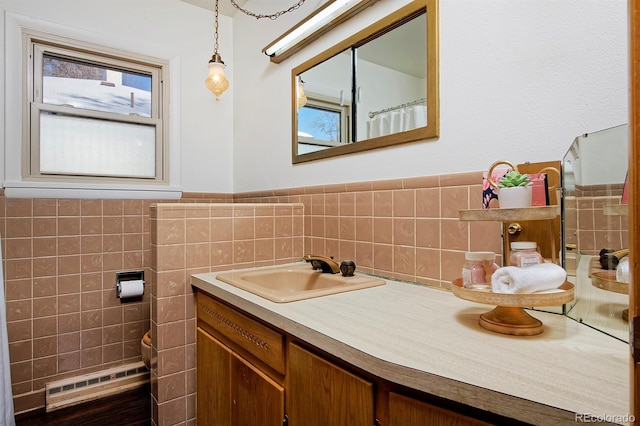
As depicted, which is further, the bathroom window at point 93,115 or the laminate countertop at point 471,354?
the bathroom window at point 93,115

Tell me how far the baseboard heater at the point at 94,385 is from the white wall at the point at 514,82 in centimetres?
190

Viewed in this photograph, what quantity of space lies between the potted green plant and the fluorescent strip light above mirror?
1061 mm

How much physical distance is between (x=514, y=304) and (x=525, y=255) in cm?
18

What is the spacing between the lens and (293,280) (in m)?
1.66

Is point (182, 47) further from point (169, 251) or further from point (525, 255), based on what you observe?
point (525, 255)

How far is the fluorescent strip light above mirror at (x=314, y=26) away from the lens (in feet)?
5.00

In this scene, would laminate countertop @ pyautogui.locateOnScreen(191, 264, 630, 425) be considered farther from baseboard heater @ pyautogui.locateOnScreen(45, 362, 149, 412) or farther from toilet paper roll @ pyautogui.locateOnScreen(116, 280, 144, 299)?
baseboard heater @ pyautogui.locateOnScreen(45, 362, 149, 412)

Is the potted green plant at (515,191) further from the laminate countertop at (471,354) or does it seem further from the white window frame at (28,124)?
the white window frame at (28,124)

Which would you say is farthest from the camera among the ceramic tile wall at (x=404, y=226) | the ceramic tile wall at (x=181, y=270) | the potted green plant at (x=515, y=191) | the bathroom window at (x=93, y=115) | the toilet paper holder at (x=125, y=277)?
the toilet paper holder at (x=125, y=277)

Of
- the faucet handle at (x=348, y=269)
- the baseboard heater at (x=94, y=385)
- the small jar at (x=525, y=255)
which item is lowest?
the baseboard heater at (x=94, y=385)

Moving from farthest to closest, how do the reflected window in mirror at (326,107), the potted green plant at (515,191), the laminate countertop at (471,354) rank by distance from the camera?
the reflected window in mirror at (326,107)
the potted green plant at (515,191)
the laminate countertop at (471,354)

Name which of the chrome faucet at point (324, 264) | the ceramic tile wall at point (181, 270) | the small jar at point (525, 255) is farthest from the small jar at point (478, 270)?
the ceramic tile wall at point (181, 270)

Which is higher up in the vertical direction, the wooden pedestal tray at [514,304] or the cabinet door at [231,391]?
the wooden pedestal tray at [514,304]

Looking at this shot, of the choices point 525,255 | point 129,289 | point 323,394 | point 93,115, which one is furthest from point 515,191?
point 93,115
